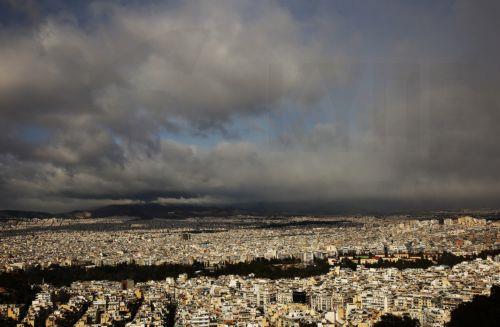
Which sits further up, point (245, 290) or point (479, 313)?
point (479, 313)

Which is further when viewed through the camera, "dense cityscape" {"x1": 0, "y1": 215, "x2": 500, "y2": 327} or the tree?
"dense cityscape" {"x1": 0, "y1": 215, "x2": 500, "y2": 327}

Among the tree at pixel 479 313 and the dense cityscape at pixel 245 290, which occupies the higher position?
the tree at pixel 479 313

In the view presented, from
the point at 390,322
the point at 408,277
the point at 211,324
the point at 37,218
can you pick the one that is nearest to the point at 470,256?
the point at 408,277

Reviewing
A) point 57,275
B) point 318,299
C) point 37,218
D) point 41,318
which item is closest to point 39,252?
point 57,275

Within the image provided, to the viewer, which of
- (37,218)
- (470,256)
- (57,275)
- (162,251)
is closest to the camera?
(57,275)

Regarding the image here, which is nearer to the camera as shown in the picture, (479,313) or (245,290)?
(479,313)

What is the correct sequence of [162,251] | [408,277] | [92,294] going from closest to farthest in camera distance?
[92,294]
[408,277]
[162,251]

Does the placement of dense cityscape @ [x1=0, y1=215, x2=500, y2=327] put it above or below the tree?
below

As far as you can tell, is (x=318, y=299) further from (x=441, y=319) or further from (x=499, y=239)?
(x=499, y=239)

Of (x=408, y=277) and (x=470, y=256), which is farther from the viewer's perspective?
(x=470, y=256)

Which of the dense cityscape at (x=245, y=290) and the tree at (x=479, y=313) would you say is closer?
the tree at (x=479, y=313)
